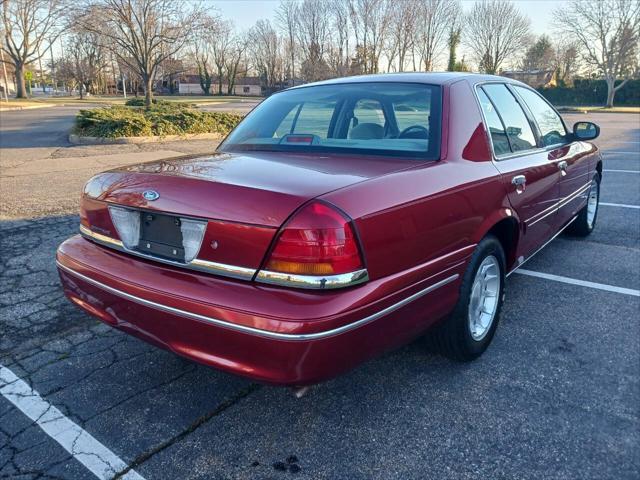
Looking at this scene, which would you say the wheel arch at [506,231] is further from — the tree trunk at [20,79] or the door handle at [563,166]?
the tree trunk at [20,79]

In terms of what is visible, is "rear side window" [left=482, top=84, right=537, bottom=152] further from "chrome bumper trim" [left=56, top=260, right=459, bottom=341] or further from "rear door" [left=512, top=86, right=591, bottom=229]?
"chrome bumper trim" [left=56, top=260, right=459, bottom=341]

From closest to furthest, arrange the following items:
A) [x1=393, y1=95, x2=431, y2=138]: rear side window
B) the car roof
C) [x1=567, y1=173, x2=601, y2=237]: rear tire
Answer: [x1=393, y1=95, x2=431, y2=138]: rear side window → the car roof → [x1=567, y1=173, x2=601, y2=237]: rear tire

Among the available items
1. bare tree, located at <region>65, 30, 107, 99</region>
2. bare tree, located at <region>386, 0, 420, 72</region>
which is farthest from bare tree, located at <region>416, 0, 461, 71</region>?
bare tree, located at <region>65, 30, 107, 99</region>

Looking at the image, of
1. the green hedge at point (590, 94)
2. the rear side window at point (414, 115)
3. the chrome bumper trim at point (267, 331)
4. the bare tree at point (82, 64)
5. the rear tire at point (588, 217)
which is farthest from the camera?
the bare tree at point (82, 64)

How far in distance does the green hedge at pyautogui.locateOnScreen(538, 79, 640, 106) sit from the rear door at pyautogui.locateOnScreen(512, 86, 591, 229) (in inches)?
2088

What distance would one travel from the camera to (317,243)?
1.86 meters

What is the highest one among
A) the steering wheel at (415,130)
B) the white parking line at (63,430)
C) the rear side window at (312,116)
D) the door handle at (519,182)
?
the rear side window at (312,116)

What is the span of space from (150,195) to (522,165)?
7.53 feet

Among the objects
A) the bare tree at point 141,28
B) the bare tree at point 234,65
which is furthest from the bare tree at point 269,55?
the bare tree at point 141,28

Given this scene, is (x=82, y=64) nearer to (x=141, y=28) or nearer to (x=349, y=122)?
(x=141, y=28)

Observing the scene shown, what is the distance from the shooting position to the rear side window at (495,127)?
3020mm

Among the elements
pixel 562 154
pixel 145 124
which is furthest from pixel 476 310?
pixel 145 124

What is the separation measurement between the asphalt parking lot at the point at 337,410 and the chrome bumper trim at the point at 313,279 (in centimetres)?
82

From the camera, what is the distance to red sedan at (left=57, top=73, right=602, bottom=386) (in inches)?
74.1
